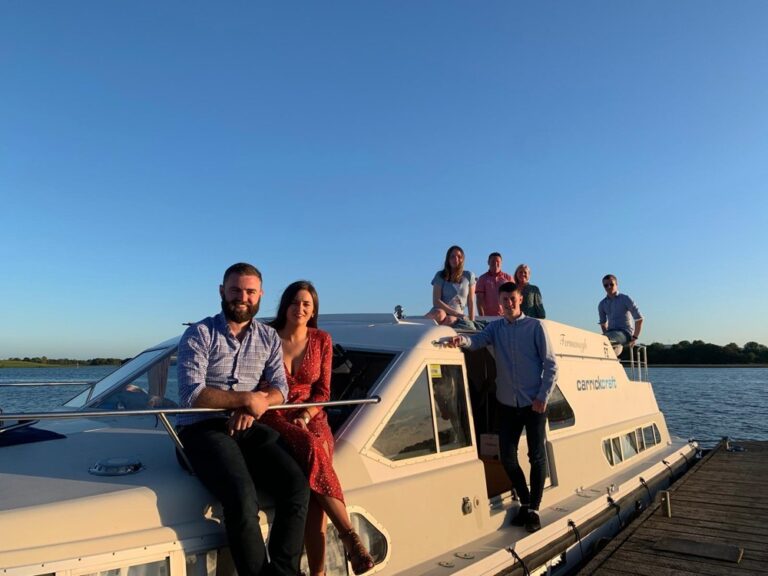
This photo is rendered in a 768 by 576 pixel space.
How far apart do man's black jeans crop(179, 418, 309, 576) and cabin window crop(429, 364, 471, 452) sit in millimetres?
1760

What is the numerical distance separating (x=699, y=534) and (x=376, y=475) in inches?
166

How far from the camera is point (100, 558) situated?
2.78 meters

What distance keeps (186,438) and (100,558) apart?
73 centimetres

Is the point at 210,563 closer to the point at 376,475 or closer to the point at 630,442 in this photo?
the point at 376,475

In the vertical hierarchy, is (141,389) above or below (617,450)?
above

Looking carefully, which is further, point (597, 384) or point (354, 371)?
point (597, 384)

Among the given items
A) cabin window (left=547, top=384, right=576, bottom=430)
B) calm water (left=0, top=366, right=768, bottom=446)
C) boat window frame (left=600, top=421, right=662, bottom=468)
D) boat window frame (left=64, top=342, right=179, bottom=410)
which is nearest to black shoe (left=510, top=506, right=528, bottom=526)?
cabin window (left=547, top=384, right=576, bottom=430)

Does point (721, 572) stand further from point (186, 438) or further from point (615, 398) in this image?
point (186, 438)

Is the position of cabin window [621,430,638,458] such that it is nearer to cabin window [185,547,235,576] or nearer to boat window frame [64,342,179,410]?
boat window frame [64,342,179,410]

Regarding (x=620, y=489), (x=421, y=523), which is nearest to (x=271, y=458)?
(x=421, y=523)

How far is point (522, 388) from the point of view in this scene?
5277mm

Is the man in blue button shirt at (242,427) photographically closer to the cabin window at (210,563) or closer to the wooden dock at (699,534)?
the cabin window at (210,563)

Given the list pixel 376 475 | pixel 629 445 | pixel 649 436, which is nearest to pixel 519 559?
pixel 376 475

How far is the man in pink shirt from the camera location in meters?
8.53
